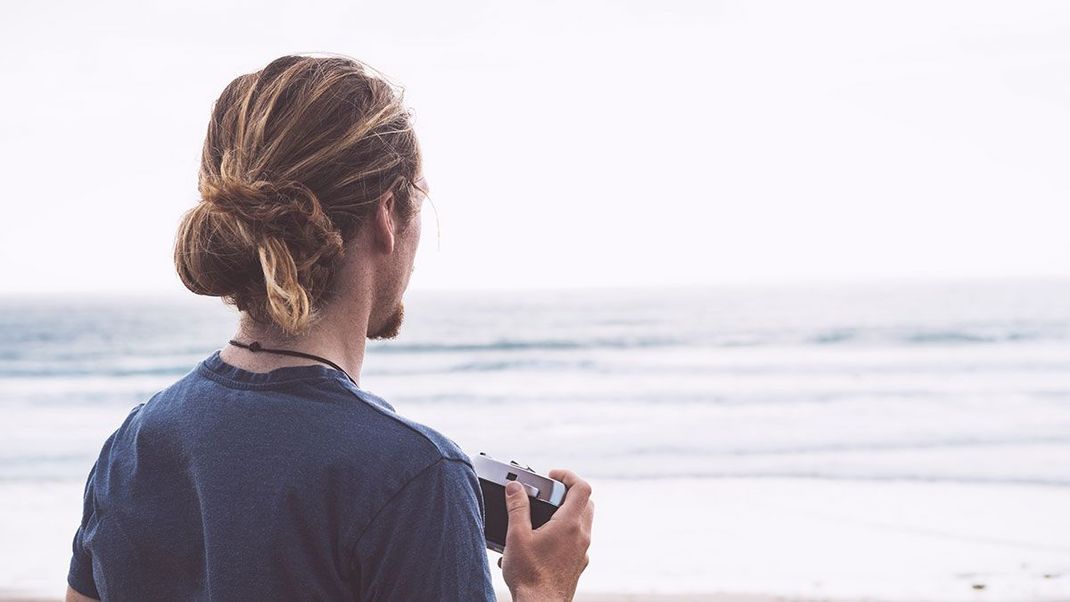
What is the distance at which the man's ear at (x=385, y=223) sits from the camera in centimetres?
99

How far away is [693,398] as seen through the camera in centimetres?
1384

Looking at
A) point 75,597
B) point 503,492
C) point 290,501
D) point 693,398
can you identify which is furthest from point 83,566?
point 693,398

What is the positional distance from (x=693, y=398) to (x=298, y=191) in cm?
1324

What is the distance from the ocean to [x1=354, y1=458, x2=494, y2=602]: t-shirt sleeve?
4.39 m

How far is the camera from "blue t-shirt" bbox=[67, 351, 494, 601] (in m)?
0.85

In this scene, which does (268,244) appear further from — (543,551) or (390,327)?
(543,551)

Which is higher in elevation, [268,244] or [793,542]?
[268,244]

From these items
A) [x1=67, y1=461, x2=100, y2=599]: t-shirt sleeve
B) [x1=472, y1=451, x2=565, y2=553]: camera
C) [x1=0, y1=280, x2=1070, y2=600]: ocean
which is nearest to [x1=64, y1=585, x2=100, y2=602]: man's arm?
[x1=67, y1=461, x2=100, y2=599]: t-shirt sleeve

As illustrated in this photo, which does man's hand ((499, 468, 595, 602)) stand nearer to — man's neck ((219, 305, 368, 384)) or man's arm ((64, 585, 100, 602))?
man's neck ((219, 305, 368, 384))

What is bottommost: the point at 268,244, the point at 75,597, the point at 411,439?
the point at 75,597

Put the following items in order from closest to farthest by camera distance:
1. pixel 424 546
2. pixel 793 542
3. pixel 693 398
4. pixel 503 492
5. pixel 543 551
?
pixel 424 546
pixel 543 551
pixel 503 492
pixel 793 542
pixel 693 398

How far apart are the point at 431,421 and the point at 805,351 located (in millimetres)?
11224

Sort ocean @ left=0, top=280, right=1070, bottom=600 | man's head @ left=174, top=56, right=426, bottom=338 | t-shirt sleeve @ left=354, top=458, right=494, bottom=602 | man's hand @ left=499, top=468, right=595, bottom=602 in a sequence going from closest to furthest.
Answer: t-shirt sleeve @ left=354, top=458, right=494, bottom=602, man's head @ left=174, top=56, right=426, bottom=338, man's hand @ left=499, top=468, right=595, bottom=602, ocean @ left=0, top=280, right=1070, bottom=600

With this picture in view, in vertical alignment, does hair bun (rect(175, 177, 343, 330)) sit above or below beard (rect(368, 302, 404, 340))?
above
